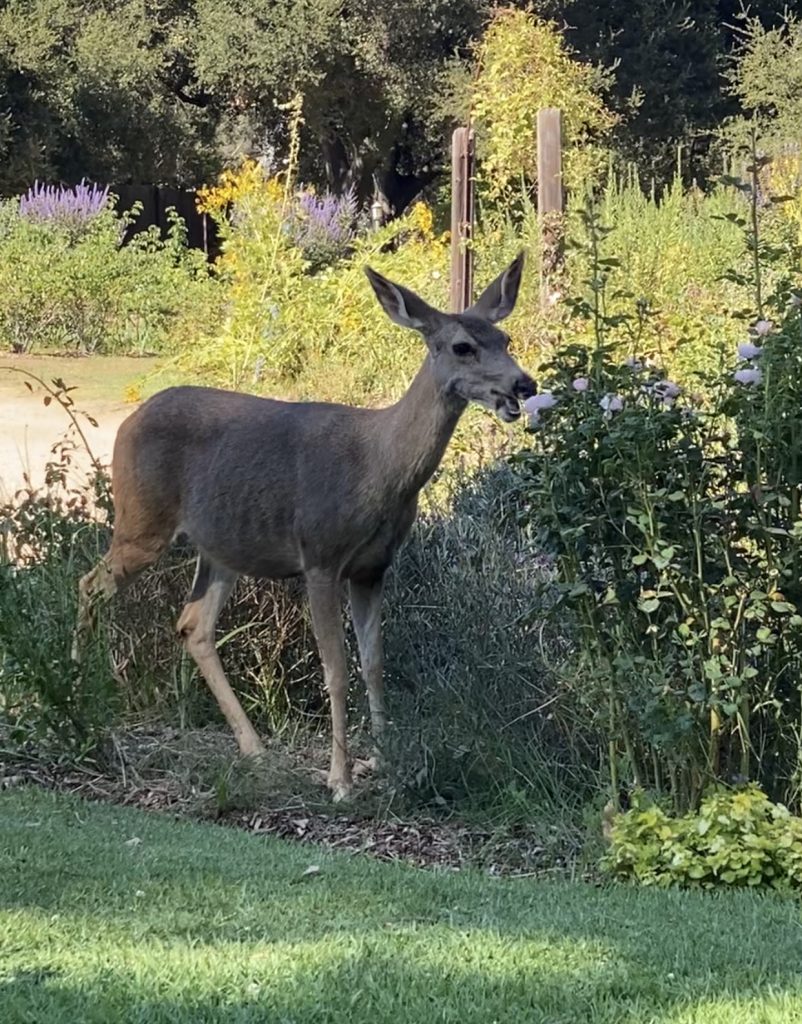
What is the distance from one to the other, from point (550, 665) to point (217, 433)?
1.91 metres

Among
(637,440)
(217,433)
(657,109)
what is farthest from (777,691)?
(657,109)

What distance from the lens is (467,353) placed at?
6.54m

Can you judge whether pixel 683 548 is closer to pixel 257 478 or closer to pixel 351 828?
pixel 351 828

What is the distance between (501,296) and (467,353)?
0.53 m

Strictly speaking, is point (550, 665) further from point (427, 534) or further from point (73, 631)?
point (73, 631)

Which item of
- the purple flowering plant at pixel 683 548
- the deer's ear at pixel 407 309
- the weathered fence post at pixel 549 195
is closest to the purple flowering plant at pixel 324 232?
the weathered fence post at pixel 549 195

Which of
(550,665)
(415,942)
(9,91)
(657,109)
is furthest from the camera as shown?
(657,109)

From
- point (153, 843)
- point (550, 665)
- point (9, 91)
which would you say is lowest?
point (153, 843)

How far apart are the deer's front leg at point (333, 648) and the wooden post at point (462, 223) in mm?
6696

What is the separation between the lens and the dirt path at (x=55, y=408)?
500 inches

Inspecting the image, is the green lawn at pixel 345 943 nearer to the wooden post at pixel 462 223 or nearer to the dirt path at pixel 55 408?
the dirt path at pixel 55 408

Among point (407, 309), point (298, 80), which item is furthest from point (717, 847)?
point (298, 80)

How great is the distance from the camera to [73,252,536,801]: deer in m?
6.64

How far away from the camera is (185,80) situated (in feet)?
125
